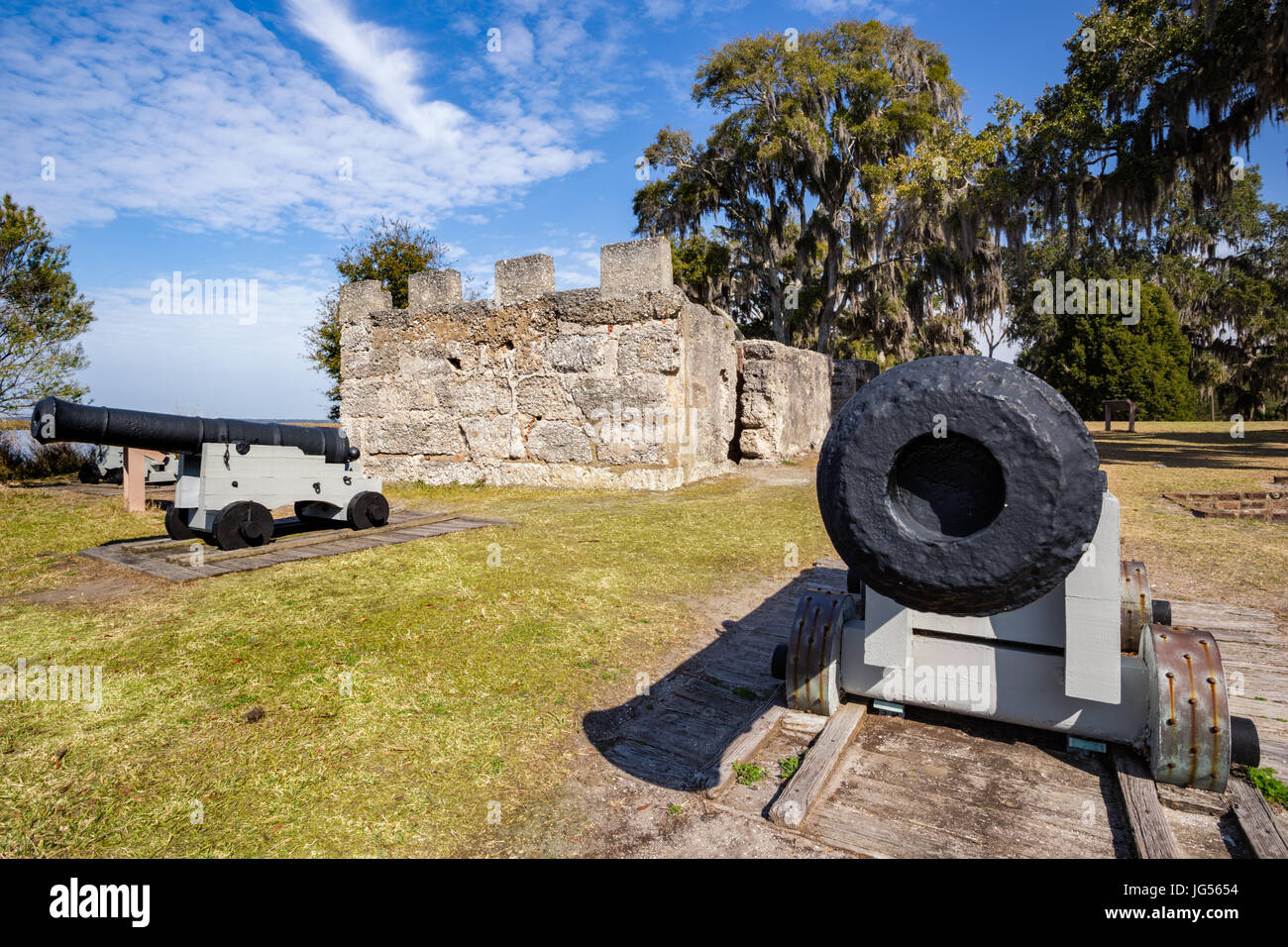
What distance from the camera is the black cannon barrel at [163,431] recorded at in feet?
15.9

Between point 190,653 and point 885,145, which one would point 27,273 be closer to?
point 190,653

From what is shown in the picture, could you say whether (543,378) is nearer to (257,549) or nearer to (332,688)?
(257,549)

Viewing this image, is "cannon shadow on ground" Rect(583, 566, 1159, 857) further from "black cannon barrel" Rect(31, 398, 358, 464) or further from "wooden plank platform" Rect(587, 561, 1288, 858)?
"black cannon barrel" Rect(31, 398, 358, 464)

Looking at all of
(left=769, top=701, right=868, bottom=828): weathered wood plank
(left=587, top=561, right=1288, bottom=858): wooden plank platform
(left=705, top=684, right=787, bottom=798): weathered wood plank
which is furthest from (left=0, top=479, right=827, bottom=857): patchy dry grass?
(left=769, top=701, right=868, bottom=828): weathered wood plank

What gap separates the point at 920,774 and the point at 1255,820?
0.91m

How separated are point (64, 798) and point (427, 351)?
9.25 m

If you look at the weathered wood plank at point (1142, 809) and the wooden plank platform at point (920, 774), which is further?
the wooden plank platform at point (920, 774)

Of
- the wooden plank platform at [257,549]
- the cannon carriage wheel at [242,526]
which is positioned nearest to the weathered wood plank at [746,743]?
the wooden plank platform at [257,549]

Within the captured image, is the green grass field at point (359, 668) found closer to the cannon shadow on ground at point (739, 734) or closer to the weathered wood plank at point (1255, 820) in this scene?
the cannon shadow on ground at point (739, 734)

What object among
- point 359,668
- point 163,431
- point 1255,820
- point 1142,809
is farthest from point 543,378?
point 1255,820

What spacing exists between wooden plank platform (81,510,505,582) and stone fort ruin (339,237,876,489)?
2866 millimetres

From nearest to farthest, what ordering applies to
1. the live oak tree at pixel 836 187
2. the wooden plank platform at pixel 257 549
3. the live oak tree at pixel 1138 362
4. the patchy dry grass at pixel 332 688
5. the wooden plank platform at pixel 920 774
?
the wooden plank platform at pixel 920 774, the patchy dry grass at pixel 332 688, the wooden plank platform at pixel 257 549, the live oak tree at pixel 836 187, the live oak tree at pixel 1138 362

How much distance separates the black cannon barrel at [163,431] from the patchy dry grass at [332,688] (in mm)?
1110
